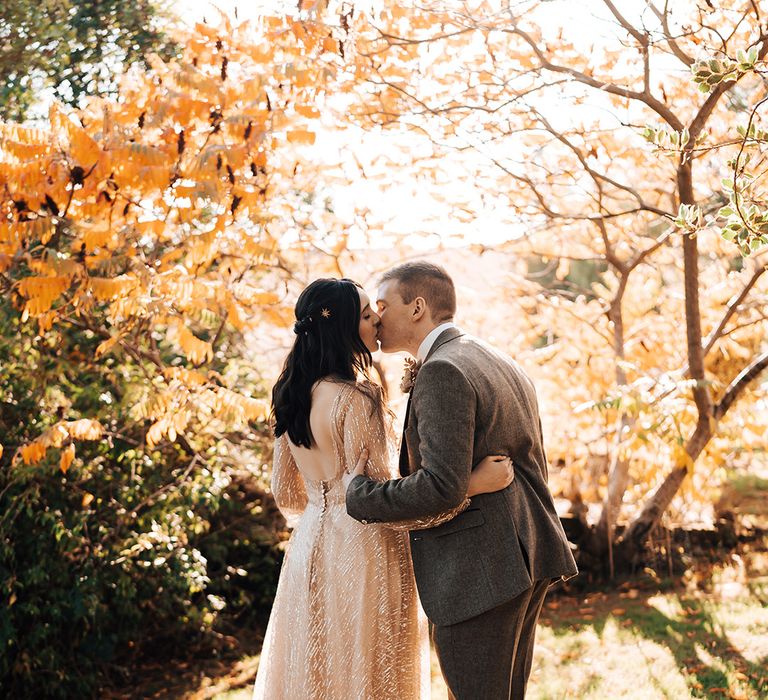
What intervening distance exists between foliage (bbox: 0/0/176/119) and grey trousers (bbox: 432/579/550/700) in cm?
493

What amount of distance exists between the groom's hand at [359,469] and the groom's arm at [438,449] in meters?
0.26

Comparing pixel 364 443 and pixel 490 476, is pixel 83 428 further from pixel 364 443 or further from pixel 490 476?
pixel 490 476

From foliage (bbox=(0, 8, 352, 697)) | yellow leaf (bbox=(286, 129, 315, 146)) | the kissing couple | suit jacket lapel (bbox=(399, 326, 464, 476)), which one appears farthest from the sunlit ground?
yellow leaf (bbox=(286, 129, 315, 146))

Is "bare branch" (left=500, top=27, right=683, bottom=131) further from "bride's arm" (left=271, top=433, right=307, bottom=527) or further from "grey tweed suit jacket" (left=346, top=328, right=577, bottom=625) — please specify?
"bride's arm" (left=271, top=433, right=307, bottom=527)

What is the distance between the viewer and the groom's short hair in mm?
2938

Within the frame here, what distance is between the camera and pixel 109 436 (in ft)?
17.1

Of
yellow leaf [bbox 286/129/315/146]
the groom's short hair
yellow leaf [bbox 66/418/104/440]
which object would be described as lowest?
yellow leaf [bbox 66/418/104/440]

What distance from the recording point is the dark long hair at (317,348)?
2973 mm

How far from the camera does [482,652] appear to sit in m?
2.64

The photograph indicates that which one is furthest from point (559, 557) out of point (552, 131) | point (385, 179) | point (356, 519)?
point (385, 179)

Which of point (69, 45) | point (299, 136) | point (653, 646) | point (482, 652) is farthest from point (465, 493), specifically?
point (69, 45)

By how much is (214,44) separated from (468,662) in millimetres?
3858

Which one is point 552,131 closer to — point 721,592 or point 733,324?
point 733,324

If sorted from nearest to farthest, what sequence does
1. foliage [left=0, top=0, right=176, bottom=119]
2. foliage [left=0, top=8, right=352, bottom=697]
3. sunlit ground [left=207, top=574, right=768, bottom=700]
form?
foliage [left=0, top=8, right=352, bottom=697], sunlit ground [left=207, top=574, right=768, bottom=700], foliage [left=0, top=0, right=176, bottom=119]
